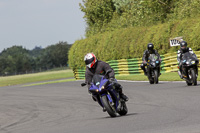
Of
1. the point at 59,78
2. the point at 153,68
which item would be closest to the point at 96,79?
the point at 153,68

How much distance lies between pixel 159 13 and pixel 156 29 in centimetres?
825

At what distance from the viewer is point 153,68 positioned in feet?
62.2

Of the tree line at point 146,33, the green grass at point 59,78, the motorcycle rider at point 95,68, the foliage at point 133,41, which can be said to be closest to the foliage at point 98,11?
the green grass at point 59,78

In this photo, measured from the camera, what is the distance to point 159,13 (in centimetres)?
3744

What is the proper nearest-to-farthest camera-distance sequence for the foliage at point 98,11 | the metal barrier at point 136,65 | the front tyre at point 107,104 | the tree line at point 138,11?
1. the front tyre at point 107,104
2. the metal barrier at point 136,65
3. the tree line at point 138,11
4. the foliage at point 98,11

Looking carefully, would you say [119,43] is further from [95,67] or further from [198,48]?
[95,67]

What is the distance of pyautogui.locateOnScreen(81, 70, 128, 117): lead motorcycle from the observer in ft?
30.6

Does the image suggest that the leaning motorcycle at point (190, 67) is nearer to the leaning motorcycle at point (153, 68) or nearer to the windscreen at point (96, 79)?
the leaning motorcycle at point (153, 68)

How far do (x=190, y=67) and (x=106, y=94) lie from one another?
21.3 ft


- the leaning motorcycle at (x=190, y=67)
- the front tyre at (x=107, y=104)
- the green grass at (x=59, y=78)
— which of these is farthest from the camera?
the green grass at (x=59, y=78)

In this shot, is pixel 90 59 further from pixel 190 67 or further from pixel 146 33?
pixel 146 33

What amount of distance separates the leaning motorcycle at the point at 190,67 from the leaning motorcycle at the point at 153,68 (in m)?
3.38

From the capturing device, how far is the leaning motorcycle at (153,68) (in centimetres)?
1889

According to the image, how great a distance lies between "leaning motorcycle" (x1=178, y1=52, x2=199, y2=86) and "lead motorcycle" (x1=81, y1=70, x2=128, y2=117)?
19.7ft
